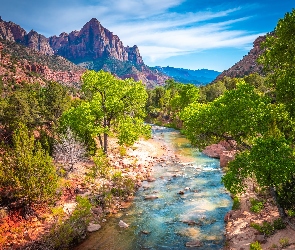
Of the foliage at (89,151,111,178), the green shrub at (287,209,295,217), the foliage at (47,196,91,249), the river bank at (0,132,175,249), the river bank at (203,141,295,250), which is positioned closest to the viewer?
the river bank at (203,141,295,250)

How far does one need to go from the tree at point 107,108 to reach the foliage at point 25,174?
12099 mm

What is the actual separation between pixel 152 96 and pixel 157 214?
4039 inches

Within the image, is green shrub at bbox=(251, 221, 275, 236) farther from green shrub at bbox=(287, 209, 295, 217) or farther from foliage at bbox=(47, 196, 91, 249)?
foliage at bbox=(47, 196, 91, 249)

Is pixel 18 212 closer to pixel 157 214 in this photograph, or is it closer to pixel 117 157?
pixel 157 214

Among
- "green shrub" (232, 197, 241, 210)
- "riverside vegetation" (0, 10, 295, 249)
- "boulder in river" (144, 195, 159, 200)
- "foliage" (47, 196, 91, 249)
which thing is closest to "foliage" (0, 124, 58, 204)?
"riverside vegetation" (0, 10, 295, 249)

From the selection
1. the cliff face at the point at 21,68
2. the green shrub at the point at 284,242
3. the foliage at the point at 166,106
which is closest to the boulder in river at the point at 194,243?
the green shrub at the point at 284,242

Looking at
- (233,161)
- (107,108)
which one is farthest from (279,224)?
(107,108)

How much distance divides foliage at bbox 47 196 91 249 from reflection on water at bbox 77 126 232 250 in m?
0.83

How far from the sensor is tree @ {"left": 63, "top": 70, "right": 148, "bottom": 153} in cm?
3200

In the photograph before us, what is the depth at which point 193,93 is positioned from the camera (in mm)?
80375

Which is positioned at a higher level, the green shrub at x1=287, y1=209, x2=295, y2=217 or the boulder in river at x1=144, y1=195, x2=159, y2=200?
the green shrub at x1=287, y1=209, x2=295, y2=217

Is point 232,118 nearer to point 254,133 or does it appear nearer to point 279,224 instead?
point 254,133

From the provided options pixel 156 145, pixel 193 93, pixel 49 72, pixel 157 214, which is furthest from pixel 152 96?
pixel 157 214

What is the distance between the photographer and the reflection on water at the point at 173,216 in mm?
18969
